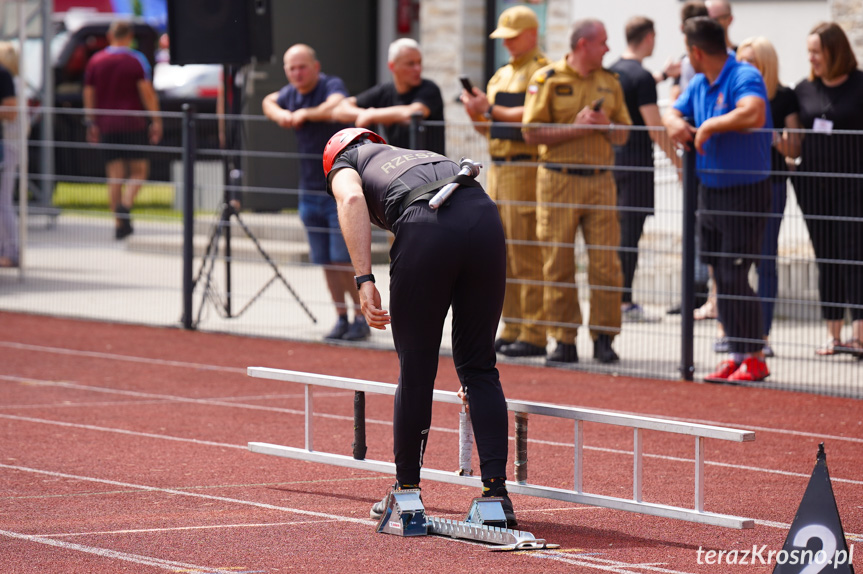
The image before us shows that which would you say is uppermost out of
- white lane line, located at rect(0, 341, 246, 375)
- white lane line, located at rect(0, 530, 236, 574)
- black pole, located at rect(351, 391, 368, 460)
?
black pole, located at rect(351, 391, 368, 460)

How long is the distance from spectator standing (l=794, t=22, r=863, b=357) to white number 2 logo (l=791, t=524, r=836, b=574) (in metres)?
4.44

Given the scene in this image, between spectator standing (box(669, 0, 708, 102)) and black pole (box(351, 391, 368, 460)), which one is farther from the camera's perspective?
spectator standing (box(669, 0, 708, 102))

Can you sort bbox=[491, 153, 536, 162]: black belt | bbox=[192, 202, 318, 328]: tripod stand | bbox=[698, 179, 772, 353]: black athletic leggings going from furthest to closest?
bbox=[192, 202, 318, 328]: tripod stand
bbox=[491, 153, 536, 162]: black belt
bbox=[698, 179, 772, 353]: black athletic leggings

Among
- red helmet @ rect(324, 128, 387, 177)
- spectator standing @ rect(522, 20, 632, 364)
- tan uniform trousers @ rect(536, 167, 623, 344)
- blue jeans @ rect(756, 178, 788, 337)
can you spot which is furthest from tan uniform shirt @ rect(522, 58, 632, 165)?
red helmet @ rect(324, 128, 387, 177)

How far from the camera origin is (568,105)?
9.66 m

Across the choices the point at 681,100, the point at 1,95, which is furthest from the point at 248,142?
the point at 681,100

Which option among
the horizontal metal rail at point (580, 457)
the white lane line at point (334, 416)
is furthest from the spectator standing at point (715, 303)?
the horizontal metal rail at point (580, 457)

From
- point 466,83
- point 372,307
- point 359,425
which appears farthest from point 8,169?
point 372,307

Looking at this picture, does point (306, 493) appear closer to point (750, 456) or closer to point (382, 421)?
point (382, 421)

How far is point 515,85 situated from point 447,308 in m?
5.09

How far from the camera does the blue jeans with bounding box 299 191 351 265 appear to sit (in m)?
10.9

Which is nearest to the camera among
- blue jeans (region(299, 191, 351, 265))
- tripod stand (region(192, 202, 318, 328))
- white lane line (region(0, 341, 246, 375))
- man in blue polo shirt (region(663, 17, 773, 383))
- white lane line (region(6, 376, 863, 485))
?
white lane line (region(6, 376, 863, 485))

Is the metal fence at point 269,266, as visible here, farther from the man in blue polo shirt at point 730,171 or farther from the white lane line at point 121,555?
the white lane line at point 121,555

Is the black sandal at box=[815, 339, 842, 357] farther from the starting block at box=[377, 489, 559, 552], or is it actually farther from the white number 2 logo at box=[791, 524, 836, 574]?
the white number 2 logo at box=[791, 524, 836, 574]
